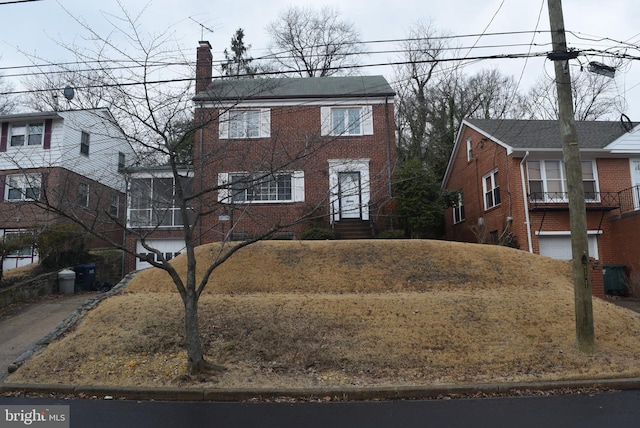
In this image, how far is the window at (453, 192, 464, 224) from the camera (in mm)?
23906

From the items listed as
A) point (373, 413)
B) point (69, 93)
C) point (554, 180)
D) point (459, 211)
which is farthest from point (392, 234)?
point (373, 413)

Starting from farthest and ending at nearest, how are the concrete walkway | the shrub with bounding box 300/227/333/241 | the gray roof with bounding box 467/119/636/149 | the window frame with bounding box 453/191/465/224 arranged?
the window frame with bounding box 453/191/465/224, the gray roof with bounding box 467/119/636/149, the shrub with bounding box 300/227/333/241, the concrete walkway

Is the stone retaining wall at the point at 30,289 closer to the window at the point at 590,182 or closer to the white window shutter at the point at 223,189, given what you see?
the white window shutter at the point at 223,189

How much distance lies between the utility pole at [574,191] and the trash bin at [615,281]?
389 inches

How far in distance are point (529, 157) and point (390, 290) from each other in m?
10.4

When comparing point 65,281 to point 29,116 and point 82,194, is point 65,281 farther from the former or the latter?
point 29,116

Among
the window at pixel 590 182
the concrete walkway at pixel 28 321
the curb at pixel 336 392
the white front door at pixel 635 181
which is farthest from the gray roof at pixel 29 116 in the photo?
the white front door at pixel 635 181

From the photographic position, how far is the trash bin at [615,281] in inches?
646

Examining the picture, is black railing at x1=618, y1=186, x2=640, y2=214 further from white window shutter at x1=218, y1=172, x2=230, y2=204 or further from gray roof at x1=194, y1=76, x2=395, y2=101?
white window shutter at x1=218, y1=172, x2=230, y2=204

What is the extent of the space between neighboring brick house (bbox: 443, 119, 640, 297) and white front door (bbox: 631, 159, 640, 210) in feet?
0.04

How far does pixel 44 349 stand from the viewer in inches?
348

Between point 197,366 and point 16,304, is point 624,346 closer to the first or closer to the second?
point 197,366

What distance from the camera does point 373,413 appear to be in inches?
242

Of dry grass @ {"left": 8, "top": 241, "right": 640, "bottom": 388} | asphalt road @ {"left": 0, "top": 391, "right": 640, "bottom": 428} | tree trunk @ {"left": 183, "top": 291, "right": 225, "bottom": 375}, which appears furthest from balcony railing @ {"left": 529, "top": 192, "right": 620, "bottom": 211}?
tree trunk @ {"left": 183, "top": 291, "right": 225, "bottom": 375}
